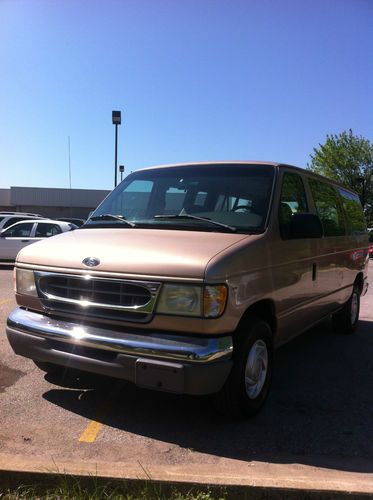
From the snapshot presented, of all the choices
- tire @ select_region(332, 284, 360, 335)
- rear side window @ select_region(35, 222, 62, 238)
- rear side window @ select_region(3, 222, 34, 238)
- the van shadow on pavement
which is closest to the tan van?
the van shadow on pavement

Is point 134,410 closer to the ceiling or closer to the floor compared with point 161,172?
closer to the floor

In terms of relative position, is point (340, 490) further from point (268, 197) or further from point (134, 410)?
point (268, 197)

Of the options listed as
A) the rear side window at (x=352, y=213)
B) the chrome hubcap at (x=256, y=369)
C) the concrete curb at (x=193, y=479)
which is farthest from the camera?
the rear side window at (x=352, y=213)

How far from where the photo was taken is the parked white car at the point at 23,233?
15688 mm

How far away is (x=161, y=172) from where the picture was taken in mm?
5074

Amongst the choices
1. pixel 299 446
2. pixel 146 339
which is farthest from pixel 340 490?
pixel 146 339

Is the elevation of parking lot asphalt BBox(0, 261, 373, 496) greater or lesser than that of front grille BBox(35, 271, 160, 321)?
lesser

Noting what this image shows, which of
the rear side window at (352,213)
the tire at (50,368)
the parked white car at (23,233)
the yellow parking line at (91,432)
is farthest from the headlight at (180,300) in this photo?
the parked white car at (23,233)

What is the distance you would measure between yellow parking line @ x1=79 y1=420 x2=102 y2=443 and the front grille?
34.3 inches

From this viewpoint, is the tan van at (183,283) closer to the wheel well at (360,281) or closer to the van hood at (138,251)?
the van hood at (138,251)

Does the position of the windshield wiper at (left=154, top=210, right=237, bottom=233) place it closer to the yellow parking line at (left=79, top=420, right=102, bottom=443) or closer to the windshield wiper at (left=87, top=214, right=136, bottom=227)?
the windshield wiper at (left=87, top=214, right=136, bottom=227)

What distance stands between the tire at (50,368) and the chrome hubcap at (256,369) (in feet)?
6.06

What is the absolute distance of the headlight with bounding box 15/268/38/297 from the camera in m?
3.95

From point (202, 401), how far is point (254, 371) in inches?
25.5
